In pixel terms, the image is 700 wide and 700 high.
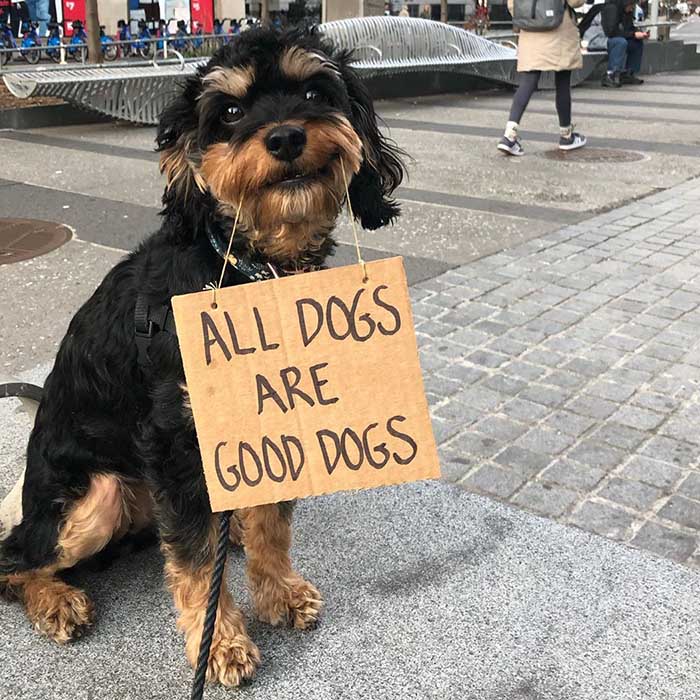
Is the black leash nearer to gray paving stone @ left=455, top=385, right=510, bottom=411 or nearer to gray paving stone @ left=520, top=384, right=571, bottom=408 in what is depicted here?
gray paving stone @ left=455, top=385, right=510, bottom=411

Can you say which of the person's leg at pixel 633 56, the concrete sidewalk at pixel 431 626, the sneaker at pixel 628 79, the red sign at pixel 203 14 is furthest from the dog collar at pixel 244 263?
the red sign at pixel 203 14

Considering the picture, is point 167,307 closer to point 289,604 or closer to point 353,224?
point 353,224

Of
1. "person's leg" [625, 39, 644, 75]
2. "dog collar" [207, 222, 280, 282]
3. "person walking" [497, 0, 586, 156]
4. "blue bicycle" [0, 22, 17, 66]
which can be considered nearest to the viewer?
"dog collar" [207, 222, 280, 282]

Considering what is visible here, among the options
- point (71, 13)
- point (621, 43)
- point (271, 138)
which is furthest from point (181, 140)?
point (71, 13)

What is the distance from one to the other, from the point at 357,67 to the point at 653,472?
6.64 metres

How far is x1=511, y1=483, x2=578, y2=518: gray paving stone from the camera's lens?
334 centimetres

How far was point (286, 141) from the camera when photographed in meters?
2.02

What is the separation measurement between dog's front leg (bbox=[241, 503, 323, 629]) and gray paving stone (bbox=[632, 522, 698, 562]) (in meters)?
1.28

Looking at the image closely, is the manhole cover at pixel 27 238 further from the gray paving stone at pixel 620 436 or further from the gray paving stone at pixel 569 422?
the gray paving stone at pixel 620 436

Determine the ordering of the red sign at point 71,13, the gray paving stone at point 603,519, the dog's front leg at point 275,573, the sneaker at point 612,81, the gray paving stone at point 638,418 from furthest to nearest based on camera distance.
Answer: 1. the red sign at point 71,13
2. the sneaker at point 612,81
3. the gray paving stone at point 638,418
4. the gray paving stone at point 603,519
5. the dog's front leg at point 275,573

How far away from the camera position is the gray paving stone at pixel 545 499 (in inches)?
131

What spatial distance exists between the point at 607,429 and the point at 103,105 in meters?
9.20

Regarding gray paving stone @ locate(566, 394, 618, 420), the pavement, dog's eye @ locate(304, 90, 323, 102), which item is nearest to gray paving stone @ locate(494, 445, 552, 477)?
the pavement

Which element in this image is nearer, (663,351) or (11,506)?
(11,506)
